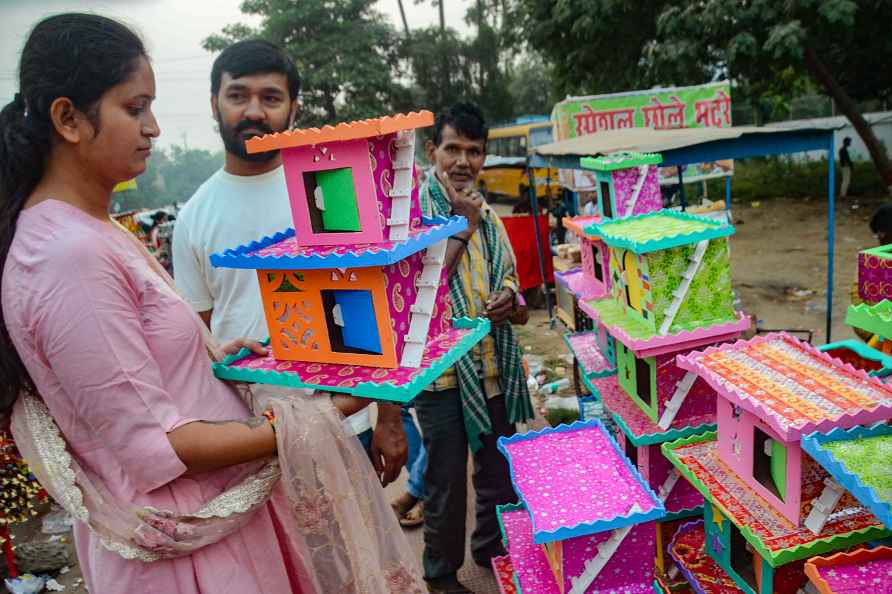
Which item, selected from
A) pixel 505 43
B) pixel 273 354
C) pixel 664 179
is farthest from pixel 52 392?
pixel 505 43

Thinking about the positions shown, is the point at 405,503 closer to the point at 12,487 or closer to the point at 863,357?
the point at 12,487

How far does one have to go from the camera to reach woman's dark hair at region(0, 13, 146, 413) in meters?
1.32

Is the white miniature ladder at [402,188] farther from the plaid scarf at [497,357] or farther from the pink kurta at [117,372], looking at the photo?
the plaid scarf at [497,357]

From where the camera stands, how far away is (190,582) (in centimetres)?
148

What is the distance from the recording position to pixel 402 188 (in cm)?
186

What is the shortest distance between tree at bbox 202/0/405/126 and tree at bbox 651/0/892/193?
15.9m

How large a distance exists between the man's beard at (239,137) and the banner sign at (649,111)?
23.3ft

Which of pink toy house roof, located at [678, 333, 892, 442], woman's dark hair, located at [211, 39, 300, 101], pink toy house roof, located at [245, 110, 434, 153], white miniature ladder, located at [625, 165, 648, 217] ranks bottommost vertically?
pink toy house roof, located at [678, 333, 892, 442]

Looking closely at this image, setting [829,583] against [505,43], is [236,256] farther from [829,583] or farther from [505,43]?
[505,43]

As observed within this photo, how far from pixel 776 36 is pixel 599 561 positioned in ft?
33.9

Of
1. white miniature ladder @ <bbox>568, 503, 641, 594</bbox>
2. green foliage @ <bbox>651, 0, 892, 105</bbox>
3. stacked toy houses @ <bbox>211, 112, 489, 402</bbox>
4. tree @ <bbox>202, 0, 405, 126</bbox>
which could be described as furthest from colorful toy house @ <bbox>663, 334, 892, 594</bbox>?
tree @ <bbox>202, 0, 405, 126</bbox>

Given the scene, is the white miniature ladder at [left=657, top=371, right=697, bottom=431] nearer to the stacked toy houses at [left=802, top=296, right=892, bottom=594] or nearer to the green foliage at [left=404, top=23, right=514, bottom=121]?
the stacked toy houses at [left=802, top=296, right=892, bottom=594]

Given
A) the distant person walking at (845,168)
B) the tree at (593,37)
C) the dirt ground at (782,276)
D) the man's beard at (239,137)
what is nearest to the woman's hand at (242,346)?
the man's beard at (239,137)

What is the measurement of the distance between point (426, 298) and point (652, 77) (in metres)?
12.2
